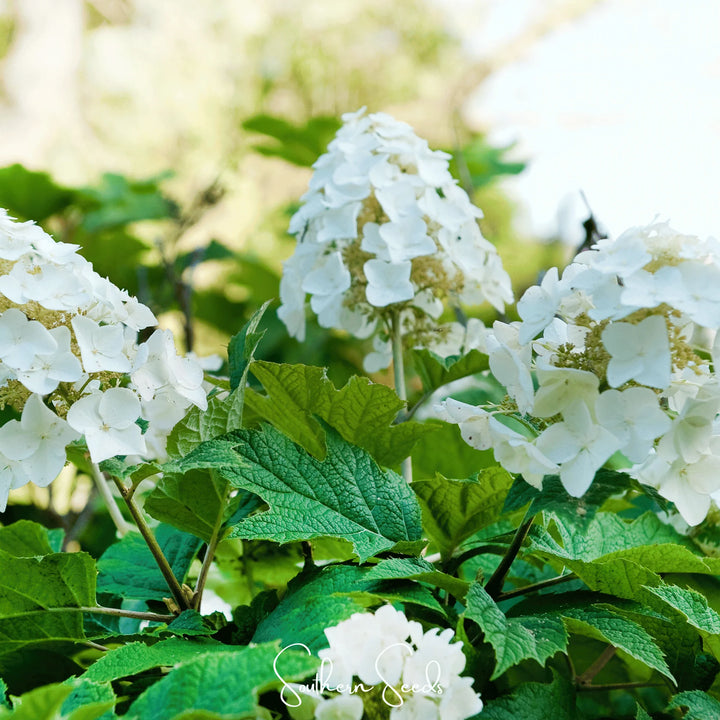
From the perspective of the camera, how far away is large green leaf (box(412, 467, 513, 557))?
73 cm

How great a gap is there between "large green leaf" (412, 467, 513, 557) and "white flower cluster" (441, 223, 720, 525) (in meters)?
0.10

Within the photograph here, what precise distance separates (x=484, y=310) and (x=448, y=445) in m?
1.51

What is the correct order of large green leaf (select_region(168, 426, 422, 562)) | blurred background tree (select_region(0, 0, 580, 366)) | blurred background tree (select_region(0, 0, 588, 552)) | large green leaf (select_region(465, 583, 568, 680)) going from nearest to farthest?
large green leaf (select_region(465, 583, 568, 680)), large green leaf (select_region(168, 426, 422, 562)), blurred background tree (select_region(0, 0, 588, 552)), blurred background tree (select_region(0, 0, 580, 366))

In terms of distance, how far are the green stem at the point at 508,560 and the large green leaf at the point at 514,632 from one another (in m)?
0.06

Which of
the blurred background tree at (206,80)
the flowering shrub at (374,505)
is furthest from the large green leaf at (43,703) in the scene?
the blurred background tree at (206,80)

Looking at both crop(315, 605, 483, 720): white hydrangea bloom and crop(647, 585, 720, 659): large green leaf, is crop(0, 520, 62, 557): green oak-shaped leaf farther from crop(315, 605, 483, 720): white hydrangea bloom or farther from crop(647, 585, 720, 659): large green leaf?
crop(647, 585, 720, 659): large green leaf

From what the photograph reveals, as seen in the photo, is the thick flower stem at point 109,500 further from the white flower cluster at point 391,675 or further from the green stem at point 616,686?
the green stem at point 616,686

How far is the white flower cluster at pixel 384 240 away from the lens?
94cm

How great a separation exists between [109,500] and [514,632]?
19.4 inches

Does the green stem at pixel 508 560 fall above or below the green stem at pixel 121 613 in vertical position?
above

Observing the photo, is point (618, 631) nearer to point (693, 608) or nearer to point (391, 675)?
point (693, 608)

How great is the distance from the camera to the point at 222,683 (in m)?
0.49

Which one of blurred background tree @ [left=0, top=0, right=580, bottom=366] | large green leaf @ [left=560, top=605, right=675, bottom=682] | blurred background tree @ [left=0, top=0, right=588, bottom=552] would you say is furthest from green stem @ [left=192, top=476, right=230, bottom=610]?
blurred background tree @ [left=0, top=0, right=580, bottom=366]

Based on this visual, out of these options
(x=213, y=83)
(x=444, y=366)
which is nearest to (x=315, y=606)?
(x=444, y=366)
